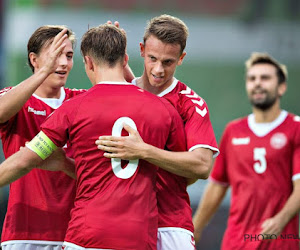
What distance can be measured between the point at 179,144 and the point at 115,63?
27.4 inches

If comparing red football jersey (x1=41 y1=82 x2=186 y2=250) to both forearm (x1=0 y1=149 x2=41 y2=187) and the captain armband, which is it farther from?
forearm (x1=0 y1=149 x2=41 y2=187)

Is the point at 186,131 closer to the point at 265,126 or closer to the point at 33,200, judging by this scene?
the point at 33,200

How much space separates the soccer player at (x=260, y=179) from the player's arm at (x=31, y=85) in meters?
2.99

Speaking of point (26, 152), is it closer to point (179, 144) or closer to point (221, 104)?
point (179, 144)

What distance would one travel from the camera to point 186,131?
452 cm

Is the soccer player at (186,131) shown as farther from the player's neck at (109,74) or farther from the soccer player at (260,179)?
the soccer player at (260,179)

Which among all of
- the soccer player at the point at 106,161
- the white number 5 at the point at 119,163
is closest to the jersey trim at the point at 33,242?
the soccer player at the point at 106,161

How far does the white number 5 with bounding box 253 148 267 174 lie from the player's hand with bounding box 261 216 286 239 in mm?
548

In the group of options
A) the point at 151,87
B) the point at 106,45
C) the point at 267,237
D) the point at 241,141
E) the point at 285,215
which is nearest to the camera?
the point at 106,45

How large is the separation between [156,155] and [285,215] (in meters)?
2.91

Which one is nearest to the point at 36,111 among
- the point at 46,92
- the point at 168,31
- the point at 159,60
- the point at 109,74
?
the point at 46,92

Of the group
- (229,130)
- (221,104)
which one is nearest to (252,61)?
(229,130)

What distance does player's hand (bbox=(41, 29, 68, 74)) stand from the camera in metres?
4.61

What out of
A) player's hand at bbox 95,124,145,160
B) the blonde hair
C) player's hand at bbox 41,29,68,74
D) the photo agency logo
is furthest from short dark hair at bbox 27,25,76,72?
the photo agency logo
